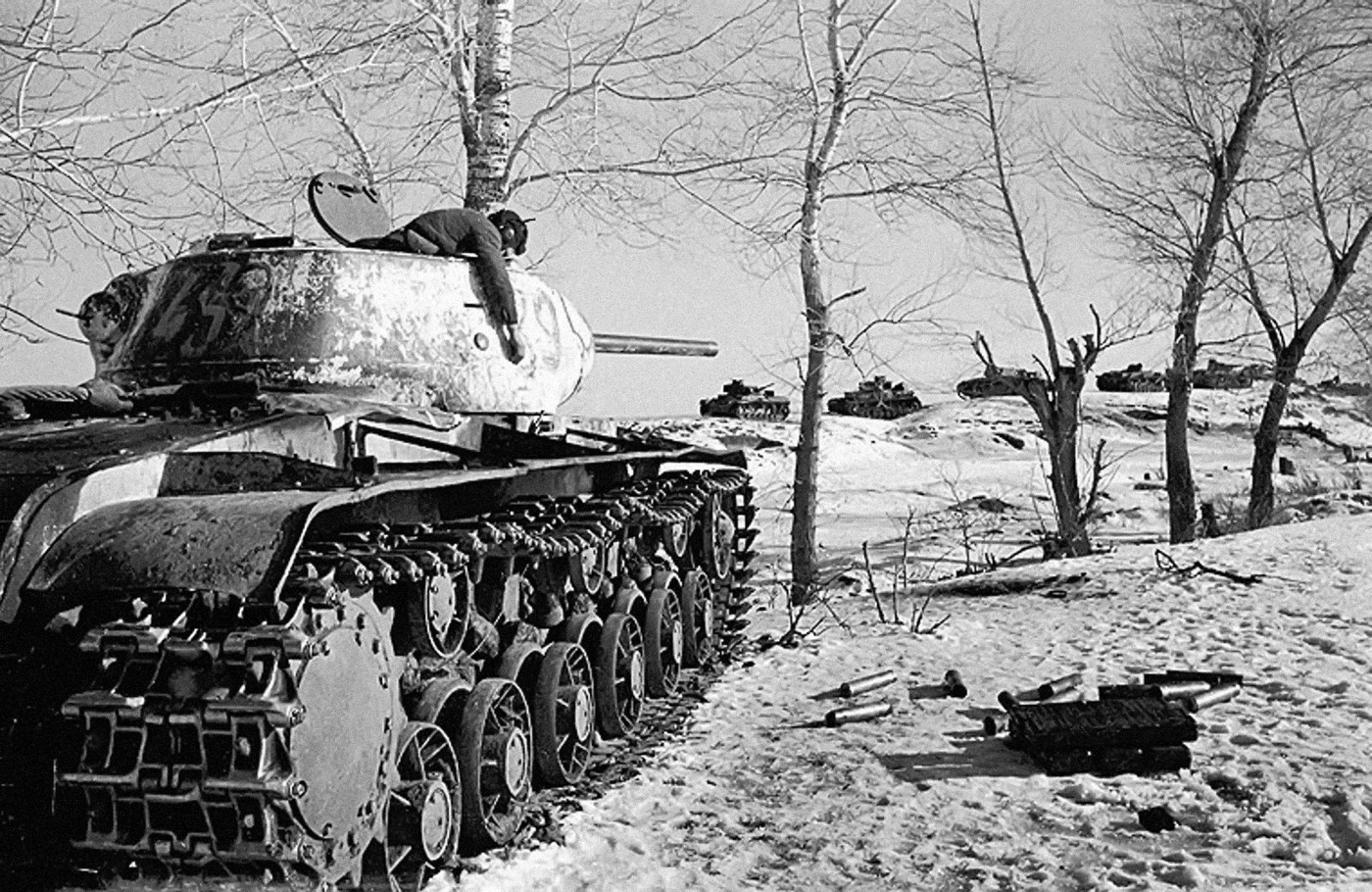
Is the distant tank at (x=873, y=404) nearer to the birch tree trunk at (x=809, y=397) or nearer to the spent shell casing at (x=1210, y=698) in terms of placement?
the birch tree trunk at (x=809, y=397)

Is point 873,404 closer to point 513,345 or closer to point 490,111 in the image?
point 490,111

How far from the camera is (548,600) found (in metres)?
6.22

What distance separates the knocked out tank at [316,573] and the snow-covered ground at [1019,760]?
61cm

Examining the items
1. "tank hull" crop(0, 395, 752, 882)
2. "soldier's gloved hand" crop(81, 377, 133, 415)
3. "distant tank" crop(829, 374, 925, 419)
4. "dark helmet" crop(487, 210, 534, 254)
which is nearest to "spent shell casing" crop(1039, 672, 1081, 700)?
"tank hull" crop(0, 395, 752, 882)

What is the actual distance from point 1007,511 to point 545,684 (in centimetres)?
1780

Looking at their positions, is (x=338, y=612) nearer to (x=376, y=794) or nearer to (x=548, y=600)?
(x=376, y=794)

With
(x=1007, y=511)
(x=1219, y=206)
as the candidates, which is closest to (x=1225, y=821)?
Result: (x=1219, y=206)

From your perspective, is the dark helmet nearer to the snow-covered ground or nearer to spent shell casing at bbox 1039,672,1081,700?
the snow-covered ground

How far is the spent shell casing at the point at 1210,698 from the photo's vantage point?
6809mm

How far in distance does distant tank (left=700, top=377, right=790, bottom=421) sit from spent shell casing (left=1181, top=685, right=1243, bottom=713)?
24.0 meters

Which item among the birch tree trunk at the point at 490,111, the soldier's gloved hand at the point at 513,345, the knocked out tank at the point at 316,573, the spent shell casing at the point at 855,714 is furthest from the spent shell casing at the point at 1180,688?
the birch tree trunk at the point at 490,111

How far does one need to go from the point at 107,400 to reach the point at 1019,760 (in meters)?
4.54

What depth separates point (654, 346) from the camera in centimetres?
935

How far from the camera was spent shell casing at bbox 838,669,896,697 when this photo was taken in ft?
25.9
